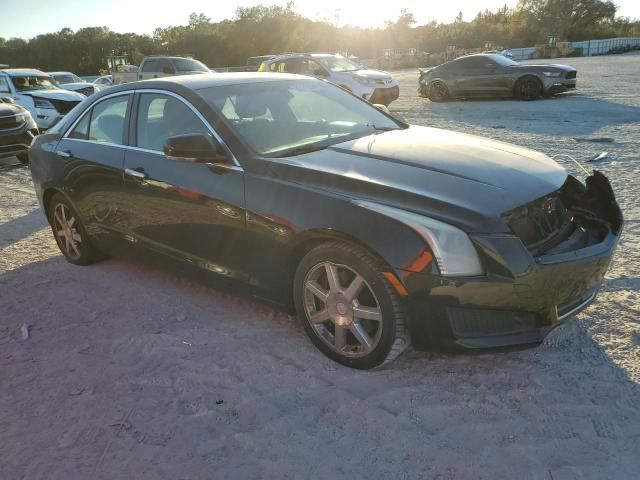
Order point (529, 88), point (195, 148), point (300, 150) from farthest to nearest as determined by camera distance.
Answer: point (529, 88) < point (300, 150) < point (195, 148)

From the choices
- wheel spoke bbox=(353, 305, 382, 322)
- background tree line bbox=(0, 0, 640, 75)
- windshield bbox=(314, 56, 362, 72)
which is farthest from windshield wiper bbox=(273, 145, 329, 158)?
background tree line bbox=(0, 0, 640, 75)

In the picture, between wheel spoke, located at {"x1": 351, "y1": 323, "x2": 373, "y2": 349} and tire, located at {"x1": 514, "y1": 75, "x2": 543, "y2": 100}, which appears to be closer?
wheel spoke, located at {"x1": 351, "y1": 323, "x2": 373, "y2": 349}

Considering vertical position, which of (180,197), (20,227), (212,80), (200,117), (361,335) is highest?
(212,80)

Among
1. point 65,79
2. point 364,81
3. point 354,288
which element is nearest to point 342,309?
point 354,288

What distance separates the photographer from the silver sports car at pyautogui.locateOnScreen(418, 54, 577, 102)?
15922mm

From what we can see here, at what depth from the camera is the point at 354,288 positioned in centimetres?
305

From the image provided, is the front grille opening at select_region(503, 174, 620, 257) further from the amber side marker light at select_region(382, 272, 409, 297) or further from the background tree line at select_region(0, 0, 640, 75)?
the background tree line at select_region(0, 0, 640, 75)

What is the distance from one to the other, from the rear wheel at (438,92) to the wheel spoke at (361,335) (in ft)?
52.3

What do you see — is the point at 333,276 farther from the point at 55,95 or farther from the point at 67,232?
the point at 55,95

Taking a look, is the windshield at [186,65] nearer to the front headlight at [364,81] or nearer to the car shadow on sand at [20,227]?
the front headlight at [364,81]

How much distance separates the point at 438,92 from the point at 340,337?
1615 centimetres

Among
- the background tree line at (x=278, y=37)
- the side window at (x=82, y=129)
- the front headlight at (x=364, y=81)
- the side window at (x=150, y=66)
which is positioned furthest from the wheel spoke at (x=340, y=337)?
the background tree line at (x=278, y=37)

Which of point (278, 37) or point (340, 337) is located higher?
point (278, 37)

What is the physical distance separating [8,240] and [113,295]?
7.78 ft
